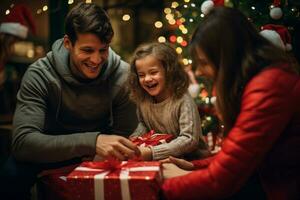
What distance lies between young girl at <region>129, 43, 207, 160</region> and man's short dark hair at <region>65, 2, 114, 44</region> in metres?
0.27

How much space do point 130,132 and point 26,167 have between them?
657 mm

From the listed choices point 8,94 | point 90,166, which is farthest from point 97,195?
point 8,94

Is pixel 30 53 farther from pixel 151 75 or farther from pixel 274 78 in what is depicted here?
pixel 274 78

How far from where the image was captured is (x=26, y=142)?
1793mm

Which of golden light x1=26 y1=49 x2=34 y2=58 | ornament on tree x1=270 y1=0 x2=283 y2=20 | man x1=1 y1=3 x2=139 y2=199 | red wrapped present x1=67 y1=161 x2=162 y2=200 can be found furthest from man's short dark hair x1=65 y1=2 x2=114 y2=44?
golden light x1=26 y1=49 x2=34 y2=58

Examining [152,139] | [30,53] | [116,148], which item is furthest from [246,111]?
[30,53]

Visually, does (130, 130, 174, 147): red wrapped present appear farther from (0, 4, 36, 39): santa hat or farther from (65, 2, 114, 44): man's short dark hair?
(0, 4, 36, 39): santa hat

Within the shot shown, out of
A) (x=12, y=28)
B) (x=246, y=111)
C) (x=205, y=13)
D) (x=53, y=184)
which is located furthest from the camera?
(x=205, y=13)

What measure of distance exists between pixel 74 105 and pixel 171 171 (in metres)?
0.74

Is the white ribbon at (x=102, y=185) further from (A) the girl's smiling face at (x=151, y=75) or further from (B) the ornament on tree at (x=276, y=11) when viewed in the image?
(B) the ornament on tree at (x=276, y=11)

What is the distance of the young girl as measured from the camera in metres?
2.01

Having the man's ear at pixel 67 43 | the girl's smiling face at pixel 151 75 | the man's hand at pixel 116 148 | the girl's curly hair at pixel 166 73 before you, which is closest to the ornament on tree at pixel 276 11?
the girl's curly hair at pixel 166 73

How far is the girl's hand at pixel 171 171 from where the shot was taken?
1563 millimetres

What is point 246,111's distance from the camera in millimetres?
1302
